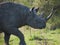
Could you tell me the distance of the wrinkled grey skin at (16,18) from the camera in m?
5.61

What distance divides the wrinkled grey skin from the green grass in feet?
8.30

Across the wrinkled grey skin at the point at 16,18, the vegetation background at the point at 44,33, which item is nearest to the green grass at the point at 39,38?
the vegetation background at the point at 44,33

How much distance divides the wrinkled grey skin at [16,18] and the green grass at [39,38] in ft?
8.30

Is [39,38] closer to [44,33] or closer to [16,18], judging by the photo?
[44,33]

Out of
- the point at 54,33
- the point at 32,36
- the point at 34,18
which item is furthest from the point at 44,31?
the point at 34,18

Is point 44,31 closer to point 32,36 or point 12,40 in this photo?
point 32,36

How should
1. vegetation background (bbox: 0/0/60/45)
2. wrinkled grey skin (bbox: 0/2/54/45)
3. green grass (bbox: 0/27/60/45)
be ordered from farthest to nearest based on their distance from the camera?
vegetation background (bbox: 0/0/60/45)
green grass (bbox: 0/27/60/45)
wrinkled grey skin (bbox: 0/2/54/45)

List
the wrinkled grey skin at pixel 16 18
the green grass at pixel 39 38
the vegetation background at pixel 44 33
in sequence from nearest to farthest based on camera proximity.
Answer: the wrinkled grey skin at pixel 16 18 < the green grass at pixel 39 38 < the vegetation background at pixel 44 33

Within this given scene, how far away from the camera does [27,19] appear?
5.74 meters

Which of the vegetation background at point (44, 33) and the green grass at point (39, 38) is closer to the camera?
the green grass at point (39, 38)

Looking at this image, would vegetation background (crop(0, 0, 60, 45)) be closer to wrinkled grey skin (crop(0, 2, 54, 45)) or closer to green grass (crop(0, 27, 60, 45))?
green grass (crop(0, 27, 60, 45))

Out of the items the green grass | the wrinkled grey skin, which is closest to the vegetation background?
the green grass

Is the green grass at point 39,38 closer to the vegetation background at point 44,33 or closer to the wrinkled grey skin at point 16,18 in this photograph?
the vegetation background at point 44,33

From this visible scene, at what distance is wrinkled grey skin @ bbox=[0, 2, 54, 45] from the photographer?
221 inches
